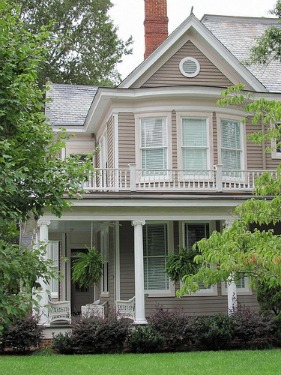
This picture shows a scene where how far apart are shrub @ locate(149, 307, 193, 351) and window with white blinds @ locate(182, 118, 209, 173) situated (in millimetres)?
4958

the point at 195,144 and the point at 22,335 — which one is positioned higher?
the point at 195,144

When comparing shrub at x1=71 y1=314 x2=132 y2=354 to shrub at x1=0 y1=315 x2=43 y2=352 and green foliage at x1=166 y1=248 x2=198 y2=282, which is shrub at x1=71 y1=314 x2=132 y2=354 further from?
green foliage at x1=166 y1=248 x2=198 y2=282

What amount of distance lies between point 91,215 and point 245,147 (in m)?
5.70

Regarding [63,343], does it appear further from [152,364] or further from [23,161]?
[23,161]

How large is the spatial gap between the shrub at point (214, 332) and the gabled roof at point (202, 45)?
7513 millimetres

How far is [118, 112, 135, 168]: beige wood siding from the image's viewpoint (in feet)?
66.1

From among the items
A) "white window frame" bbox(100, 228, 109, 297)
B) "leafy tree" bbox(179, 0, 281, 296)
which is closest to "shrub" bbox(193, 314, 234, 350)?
"white window frame" bbox(100, 228, 109, 297)

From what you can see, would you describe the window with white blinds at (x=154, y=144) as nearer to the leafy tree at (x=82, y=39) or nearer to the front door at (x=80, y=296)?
the front door at (x=80, y=296)

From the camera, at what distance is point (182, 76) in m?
20.5

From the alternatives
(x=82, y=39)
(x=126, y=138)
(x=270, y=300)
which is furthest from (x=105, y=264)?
(x=82, y=39)

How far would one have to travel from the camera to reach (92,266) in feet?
63.9

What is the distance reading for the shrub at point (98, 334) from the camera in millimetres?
16500

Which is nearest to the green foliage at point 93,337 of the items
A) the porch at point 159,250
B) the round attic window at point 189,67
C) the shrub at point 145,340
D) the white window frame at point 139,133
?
the shrub at point 145,340

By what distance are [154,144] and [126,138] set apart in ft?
2.95
